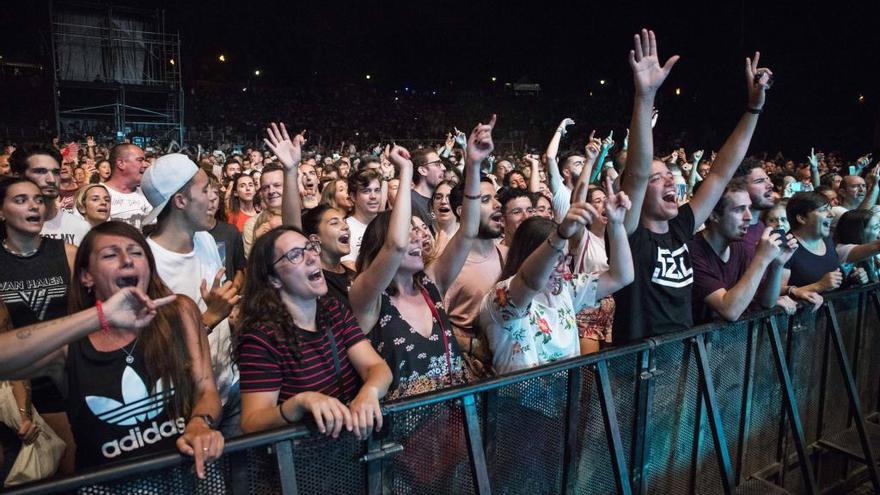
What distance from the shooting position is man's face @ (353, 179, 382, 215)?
14.7ft

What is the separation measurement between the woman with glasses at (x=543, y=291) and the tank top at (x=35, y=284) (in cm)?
201

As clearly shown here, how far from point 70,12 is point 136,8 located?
1994mm

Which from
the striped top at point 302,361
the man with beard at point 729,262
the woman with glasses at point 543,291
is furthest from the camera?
the man with beard at point 729,262

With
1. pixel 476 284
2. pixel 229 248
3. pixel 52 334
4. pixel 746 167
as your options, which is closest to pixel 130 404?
pixel 52 334

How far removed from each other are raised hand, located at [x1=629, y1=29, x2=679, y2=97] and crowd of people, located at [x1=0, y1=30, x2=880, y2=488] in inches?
0.5

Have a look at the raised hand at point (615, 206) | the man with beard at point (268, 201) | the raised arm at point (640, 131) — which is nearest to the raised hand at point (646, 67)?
the raised arm at point (640, 131)

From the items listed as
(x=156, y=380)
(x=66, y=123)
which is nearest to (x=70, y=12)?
(x=66, y=123)

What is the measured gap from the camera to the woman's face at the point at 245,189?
19.3 ft

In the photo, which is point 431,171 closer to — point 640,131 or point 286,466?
point 640,131

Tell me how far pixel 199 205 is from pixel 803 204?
363 cm

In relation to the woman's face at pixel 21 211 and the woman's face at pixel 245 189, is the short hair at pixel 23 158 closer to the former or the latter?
the woman's face at pixel 21 211

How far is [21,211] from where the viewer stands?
3096mm

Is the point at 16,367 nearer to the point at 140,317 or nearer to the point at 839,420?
the point at 140,317

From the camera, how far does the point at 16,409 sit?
2.52 m
